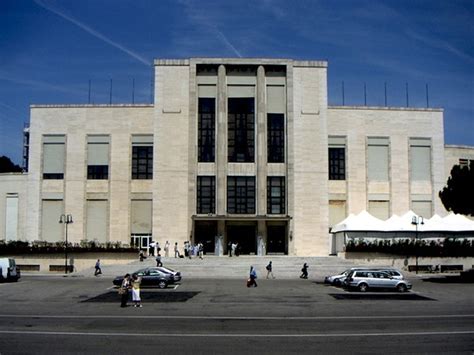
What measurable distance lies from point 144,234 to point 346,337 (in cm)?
5242

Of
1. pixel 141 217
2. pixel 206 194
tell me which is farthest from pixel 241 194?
pixel 141 217

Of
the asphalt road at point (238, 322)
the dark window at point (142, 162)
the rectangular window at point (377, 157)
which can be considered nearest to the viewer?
the asphalt road at point (238, 322)

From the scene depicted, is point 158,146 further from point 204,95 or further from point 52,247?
point 52,247

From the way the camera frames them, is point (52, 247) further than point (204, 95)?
No

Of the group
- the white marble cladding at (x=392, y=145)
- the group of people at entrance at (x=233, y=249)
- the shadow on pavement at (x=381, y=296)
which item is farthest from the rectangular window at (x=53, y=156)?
the shadow on pavement at (x=381, y=296)

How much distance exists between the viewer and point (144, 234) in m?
69.2

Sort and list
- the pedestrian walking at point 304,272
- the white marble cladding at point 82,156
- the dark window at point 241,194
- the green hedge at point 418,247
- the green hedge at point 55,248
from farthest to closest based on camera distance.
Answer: the white marble cladding at point 82,156
the dark window at point 241,194
the green hedge at point 55,248
the green hedge at point 418,247
the pedestrian walking at point 304,272

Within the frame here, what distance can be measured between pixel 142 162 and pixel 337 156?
2210 centimetres

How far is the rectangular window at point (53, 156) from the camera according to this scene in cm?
7031

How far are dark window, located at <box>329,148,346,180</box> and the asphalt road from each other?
110ft

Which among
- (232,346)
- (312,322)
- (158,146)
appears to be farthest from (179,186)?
(232,346)

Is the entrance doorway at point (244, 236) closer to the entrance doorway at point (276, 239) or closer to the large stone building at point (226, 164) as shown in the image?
the large stone building at point (226, 164)

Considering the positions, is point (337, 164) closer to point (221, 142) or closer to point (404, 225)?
point (404, 225)

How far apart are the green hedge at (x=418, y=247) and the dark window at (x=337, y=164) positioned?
483 inches
